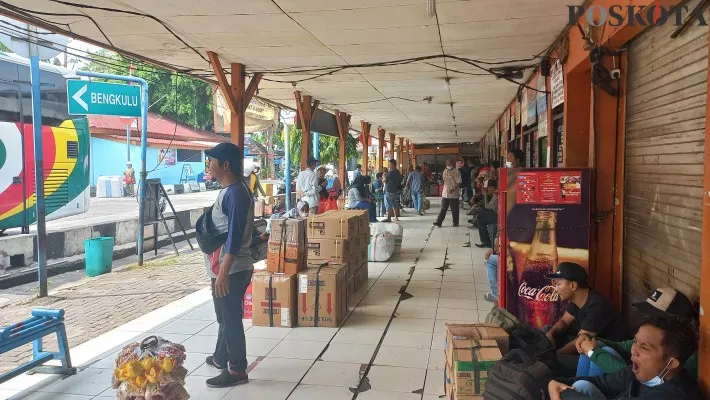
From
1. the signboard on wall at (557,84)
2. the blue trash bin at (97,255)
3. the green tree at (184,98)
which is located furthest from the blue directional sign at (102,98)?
the green tree at (184,98)

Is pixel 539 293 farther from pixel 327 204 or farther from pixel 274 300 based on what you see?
pixel 327 204

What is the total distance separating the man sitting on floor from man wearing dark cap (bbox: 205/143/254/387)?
194 cm

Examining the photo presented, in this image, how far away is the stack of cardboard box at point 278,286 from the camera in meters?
4.61

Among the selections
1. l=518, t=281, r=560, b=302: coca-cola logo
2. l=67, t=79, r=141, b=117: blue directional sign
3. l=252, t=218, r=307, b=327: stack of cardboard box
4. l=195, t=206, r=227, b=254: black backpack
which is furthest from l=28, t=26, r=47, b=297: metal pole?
l=518, t=281, r=560, b=302: coca-cola logo

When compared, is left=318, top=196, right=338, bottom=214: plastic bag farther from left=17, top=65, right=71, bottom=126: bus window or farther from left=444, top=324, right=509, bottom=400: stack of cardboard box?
left=444, top=324, right=509, bottom=400: stack of cardboard box

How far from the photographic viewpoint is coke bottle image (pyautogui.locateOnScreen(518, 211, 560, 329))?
3955 millimetres

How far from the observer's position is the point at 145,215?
923 cm

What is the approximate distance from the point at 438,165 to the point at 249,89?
2372 centimetres

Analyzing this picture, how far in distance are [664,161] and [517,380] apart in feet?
5.20

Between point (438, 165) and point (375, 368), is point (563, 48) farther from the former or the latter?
point (438, 165)

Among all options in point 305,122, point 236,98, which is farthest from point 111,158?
point 236,98

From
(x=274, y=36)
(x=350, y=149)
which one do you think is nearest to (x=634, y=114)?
(x=274, y=36)

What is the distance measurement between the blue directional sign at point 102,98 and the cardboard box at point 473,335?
4.85m

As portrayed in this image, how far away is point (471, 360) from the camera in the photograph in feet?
9.01
